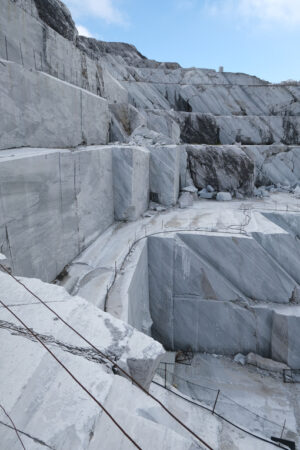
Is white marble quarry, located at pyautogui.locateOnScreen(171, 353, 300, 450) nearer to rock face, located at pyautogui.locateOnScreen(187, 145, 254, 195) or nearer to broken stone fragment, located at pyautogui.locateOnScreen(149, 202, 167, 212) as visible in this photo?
broken stone fragment, located at pyautogui.locateOnScreen(149, 202, 167, 212)

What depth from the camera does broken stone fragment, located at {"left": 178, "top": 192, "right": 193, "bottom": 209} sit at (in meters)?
15.3

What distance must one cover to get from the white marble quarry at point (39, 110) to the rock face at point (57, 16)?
12.6 feet

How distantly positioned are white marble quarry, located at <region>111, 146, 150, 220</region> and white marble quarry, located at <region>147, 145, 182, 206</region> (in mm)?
1912

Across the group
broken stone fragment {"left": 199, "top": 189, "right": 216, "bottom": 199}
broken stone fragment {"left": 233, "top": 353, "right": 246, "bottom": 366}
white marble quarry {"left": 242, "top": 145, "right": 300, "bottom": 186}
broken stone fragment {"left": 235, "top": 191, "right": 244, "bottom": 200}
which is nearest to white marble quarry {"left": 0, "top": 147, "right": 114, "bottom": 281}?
broken stone fragment {"left": 233, "top": 353, "right": 246, "bottom": 366}

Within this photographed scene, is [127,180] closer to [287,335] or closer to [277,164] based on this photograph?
[287,335]

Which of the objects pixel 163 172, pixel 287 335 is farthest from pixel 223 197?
pixel 287 335

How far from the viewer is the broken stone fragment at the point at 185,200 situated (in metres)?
15.3

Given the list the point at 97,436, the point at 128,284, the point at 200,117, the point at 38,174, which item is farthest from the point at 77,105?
the point at 200,117

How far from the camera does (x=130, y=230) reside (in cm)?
1149

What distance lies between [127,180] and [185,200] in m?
4.68

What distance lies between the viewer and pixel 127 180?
1209 cm

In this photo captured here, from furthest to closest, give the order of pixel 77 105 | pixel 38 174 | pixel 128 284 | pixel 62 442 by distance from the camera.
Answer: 1. pixel 77 105
2. pixel 128 284
3. pixel 38 174
4. pixel 62 442

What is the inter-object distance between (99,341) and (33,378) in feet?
2.61

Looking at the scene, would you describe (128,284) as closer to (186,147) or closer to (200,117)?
(186,147)
